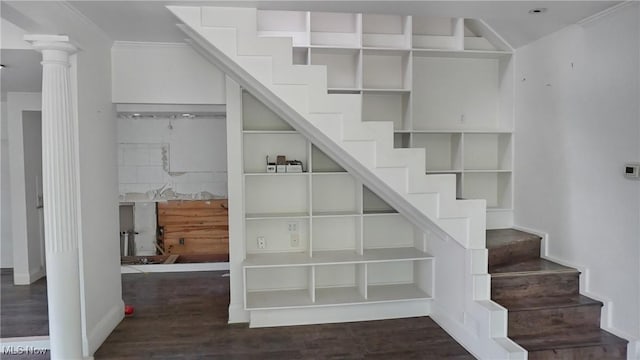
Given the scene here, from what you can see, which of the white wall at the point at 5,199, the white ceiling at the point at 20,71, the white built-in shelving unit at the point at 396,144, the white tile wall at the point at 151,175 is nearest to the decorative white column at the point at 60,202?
the white ceiling at the point at 20,71

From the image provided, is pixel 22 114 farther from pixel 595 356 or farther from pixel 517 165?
pixel 595 356

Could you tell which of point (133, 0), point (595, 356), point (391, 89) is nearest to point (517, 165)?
point (391, 89)

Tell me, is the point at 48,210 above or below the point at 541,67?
below

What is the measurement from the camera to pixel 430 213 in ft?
10.4

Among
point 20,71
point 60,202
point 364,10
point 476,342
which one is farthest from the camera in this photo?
point 20,71

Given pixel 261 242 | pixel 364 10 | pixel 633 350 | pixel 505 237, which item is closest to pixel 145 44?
pixel 364 10

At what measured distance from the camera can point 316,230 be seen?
4.26 m

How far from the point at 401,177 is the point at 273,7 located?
151cm

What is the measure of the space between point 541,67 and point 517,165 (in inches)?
37.4

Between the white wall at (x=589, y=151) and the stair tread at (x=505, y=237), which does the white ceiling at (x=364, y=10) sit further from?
the stair tread at (x=505, y=237)

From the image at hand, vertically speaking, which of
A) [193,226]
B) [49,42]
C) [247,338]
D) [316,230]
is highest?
[49,42]

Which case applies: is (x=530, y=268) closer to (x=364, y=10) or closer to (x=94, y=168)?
(x=364, y=10)

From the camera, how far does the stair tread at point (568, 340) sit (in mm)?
3000

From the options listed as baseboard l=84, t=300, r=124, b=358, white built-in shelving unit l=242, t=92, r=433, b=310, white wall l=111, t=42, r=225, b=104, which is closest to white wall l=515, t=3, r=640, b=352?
white built-in shelving unit l=242, t=92, r=433, b=310
